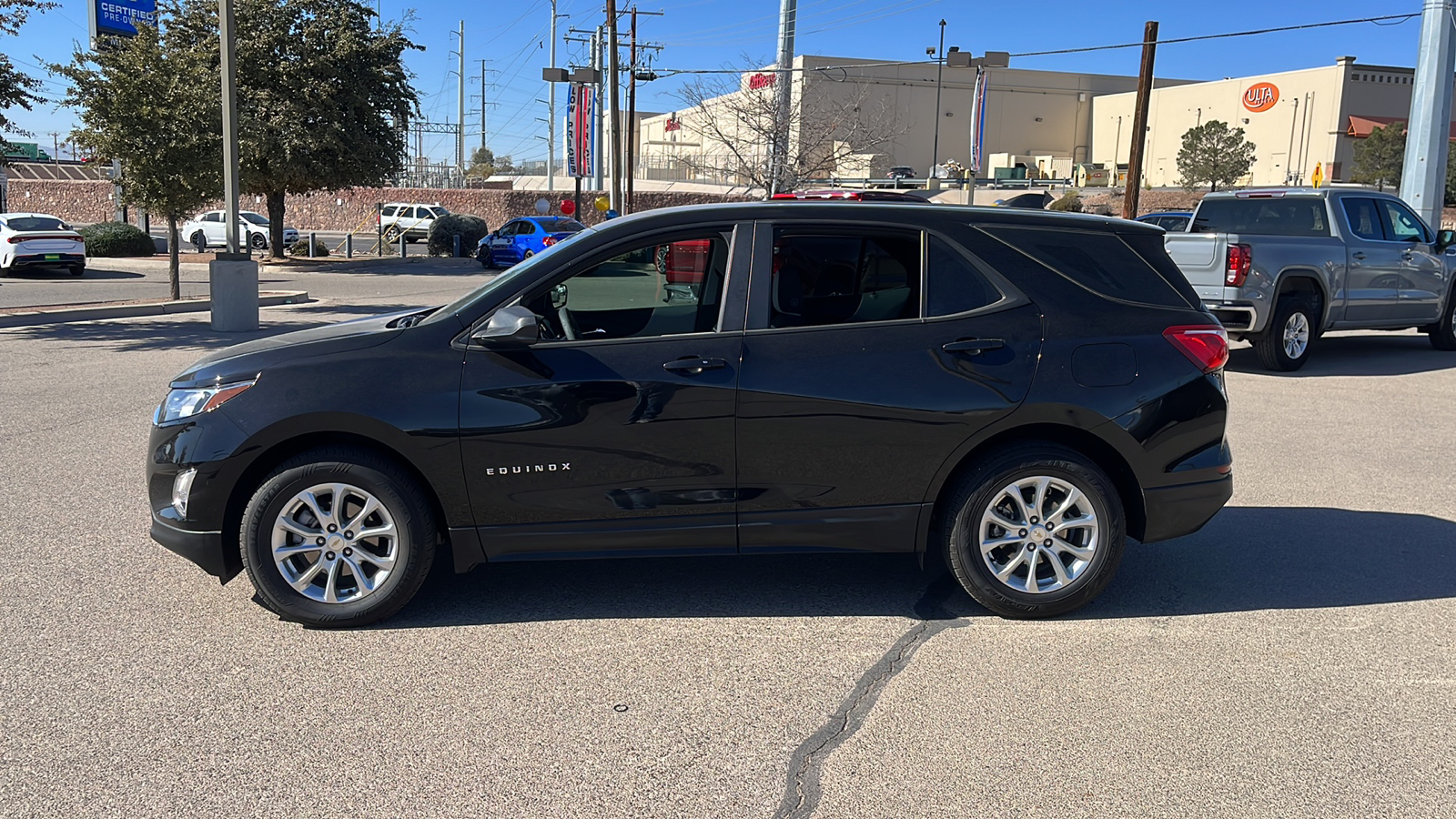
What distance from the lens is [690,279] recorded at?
16.3ft

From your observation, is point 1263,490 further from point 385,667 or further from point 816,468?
point 385,667

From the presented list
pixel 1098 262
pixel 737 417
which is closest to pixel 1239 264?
pixel 1098 262

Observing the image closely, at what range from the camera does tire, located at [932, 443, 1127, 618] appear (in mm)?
4844

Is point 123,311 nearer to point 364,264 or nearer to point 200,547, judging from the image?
point 200,547

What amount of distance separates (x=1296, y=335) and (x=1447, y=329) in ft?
11.9

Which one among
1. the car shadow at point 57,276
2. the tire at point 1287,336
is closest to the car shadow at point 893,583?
the tire at point 1287,336

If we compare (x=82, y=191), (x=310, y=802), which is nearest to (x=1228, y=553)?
(x=310, y=802)

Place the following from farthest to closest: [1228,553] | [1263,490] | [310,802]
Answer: [1263,490] → [1228,553] → [310,802]

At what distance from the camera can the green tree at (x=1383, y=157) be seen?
59.2 m

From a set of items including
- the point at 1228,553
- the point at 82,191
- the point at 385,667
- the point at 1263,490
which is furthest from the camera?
the point at 82,191

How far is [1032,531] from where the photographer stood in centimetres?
489

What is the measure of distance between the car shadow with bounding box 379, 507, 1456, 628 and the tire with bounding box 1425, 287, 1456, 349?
10108mm

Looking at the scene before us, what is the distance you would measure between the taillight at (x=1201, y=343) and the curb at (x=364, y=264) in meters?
28.8

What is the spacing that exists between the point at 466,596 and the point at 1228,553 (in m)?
3.89
